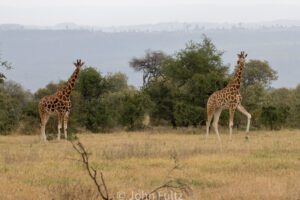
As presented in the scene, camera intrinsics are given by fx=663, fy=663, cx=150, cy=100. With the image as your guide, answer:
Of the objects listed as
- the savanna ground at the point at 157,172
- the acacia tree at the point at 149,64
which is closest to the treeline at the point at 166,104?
the savanna ground at the point at 157,172

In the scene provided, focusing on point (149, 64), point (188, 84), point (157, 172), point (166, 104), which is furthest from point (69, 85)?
point (149, 64)

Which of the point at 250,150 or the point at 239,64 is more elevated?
the point at 239,64

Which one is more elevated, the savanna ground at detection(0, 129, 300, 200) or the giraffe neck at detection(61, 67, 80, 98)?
the giraffe neck at detection(61, 67, 80, 98)

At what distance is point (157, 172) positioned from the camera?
13289 millimetres

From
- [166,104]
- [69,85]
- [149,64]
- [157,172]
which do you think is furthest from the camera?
[149,64]

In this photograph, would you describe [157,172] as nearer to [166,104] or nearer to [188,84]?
[188,84]

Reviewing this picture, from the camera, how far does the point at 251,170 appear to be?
44.9ft

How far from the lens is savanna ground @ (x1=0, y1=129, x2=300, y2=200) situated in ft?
35.3

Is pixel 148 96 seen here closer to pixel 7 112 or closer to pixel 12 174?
pixel 7 112

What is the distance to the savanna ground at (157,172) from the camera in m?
10.8

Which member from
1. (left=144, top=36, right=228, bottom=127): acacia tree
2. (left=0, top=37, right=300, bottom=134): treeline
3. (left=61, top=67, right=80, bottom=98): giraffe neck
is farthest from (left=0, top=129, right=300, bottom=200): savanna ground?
(left=144, top=36, right=228, bottom=127): acacia tree

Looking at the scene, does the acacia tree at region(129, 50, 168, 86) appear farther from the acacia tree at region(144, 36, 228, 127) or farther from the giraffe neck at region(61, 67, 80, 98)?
the giraffe neck at region(61, 67, 80, 98)

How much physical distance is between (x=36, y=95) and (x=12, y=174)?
75.3 feet

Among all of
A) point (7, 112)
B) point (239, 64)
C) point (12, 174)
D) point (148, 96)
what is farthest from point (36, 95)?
point (12, 174)
